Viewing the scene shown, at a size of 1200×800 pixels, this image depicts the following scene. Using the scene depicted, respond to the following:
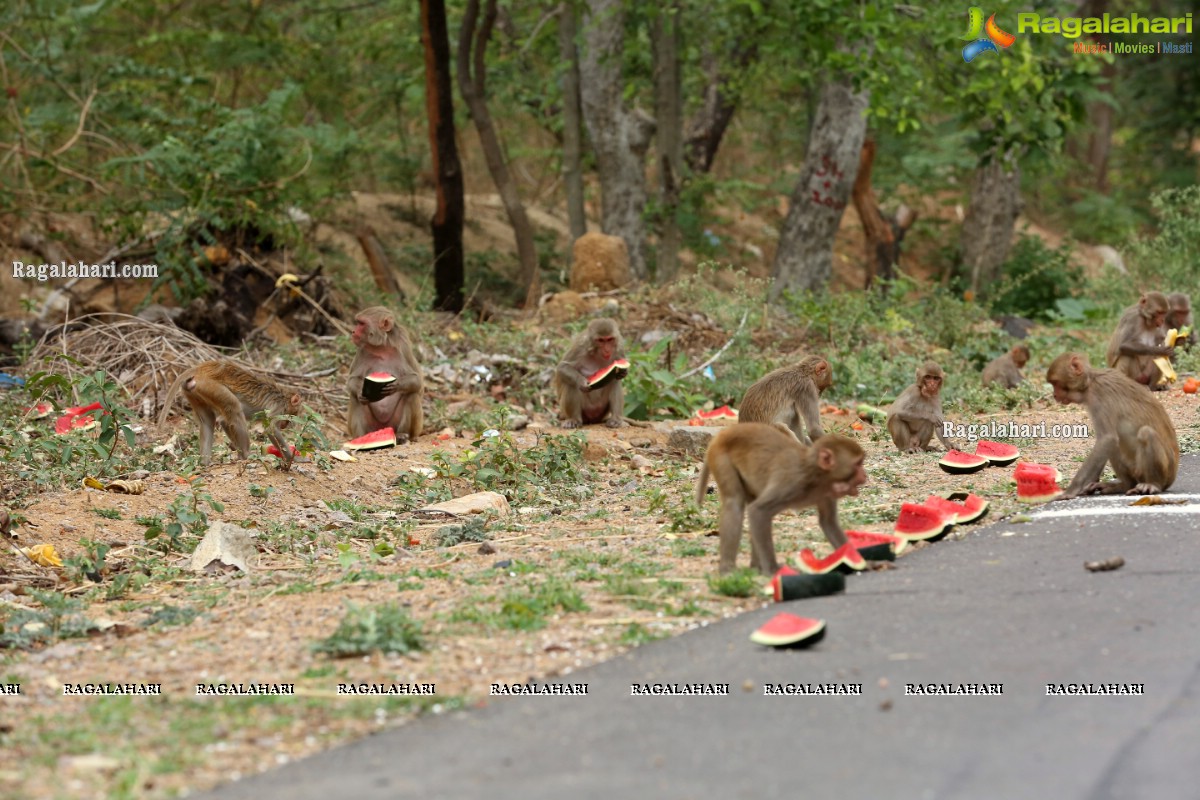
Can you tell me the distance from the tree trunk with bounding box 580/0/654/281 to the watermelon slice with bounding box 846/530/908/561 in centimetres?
1232

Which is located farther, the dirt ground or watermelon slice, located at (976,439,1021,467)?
watermelon slice, located at (976,439,1021,467)

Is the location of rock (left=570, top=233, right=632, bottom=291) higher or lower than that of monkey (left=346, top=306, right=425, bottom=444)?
higher

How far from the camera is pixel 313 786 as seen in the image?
13.3 feet

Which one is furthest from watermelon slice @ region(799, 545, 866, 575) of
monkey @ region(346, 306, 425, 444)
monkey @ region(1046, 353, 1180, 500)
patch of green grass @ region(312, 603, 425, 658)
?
monkey @ region(346, 306, 425, 444)

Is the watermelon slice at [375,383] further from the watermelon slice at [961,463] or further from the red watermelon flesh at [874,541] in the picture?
the red watermelon flesh at [874,541]

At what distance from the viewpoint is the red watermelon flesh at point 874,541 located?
7051 mm

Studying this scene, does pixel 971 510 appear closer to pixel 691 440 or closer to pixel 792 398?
pixel 792 398

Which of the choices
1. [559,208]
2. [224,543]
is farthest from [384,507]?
[559,208]

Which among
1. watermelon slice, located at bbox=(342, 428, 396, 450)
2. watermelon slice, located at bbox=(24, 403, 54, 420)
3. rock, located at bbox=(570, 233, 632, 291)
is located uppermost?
rock, located at bbox=(570, 233, 632, 291)

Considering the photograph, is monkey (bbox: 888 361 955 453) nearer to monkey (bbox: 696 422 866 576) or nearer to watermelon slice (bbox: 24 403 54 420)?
monkey (bbox: 696 422 866 576)

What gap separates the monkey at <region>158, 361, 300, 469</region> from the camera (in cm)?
1003

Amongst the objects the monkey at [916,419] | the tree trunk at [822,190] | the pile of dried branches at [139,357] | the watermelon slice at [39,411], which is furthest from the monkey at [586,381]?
the tree trunk at [822,190]

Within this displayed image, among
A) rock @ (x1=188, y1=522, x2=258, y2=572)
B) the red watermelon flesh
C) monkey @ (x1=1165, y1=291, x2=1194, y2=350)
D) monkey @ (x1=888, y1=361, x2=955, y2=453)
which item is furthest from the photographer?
monkey @ (x1=1165, y1=291, x2=1194, y2=350)

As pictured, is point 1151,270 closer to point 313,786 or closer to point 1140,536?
point 1140,536
